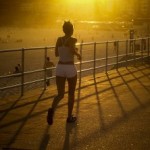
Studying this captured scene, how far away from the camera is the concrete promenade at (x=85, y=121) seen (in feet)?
21.9

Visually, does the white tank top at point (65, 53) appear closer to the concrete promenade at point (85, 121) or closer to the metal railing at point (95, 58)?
the concrete promenade at point (85, 121)

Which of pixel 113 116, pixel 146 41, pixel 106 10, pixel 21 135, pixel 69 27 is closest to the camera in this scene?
pixel 21 135

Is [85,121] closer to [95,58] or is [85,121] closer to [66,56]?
[66,56]

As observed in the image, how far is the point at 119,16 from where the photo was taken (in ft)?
299

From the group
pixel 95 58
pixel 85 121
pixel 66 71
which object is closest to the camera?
pixel 66 71

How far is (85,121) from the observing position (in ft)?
26.9

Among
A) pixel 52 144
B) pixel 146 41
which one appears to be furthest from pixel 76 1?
pixel 52 144

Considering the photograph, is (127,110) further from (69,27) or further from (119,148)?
(119,148)

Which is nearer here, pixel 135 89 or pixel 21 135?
pixel 21 135

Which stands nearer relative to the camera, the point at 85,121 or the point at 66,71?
the point at 66,71

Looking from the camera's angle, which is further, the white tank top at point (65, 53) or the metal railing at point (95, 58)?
the metal railing at point (95, 58)

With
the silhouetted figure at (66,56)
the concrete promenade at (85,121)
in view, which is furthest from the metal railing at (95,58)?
the silhouetted figure at (66,56)

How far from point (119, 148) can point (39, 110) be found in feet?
10.4

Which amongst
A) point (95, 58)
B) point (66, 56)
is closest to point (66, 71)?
point (66, 56)
